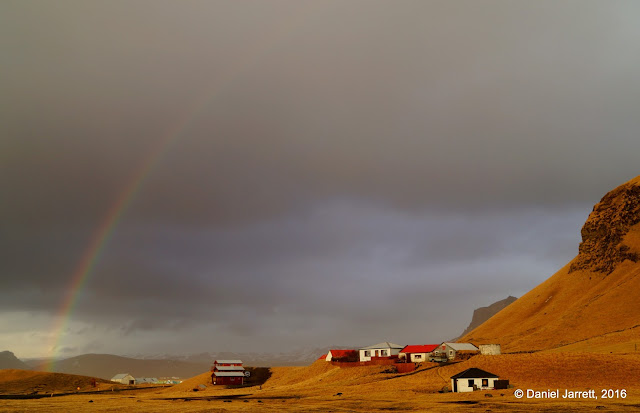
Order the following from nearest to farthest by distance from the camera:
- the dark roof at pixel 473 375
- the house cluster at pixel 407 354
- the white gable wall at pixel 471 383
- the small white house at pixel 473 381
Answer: the white gable wall at pixel 471 383
the small white house at pixel 473 381
the dark roof at pixel 473 375
the house cluster at pixel 407 354

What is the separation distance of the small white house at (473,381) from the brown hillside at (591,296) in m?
49.7

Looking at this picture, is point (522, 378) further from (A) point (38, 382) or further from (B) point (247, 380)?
(A) point (38, 382)

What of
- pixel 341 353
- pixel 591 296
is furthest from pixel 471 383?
pixel 591 296

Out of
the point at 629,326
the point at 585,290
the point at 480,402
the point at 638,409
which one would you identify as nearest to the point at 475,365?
the point at 480,402

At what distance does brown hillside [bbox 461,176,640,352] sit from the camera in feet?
456

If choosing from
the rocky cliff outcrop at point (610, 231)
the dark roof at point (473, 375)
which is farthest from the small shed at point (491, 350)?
the rocky cliff outcrop at point (610, 231)

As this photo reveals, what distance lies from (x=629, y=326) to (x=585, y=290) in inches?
1512

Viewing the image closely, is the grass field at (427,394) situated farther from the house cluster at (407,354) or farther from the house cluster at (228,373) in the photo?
the house cluster at (228,373)

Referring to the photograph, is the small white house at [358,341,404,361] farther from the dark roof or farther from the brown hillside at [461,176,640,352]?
the dark roof

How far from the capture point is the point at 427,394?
76.7 metres

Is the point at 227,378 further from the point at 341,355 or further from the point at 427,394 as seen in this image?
the point at 427,394

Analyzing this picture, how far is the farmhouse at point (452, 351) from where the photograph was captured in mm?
117562

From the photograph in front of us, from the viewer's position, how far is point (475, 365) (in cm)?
9644

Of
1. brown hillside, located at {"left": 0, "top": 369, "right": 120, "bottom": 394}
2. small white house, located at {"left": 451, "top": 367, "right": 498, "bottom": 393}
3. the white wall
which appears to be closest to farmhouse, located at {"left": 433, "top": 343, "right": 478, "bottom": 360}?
the white wall
